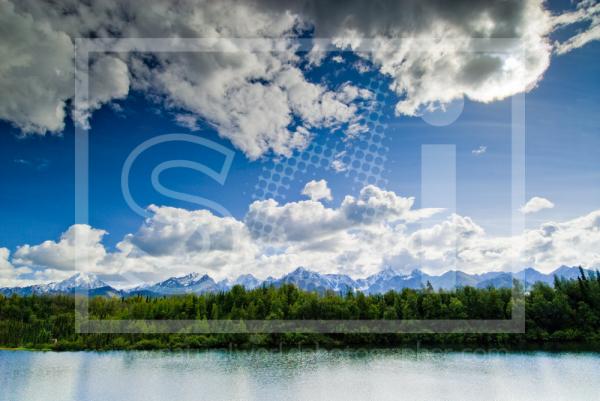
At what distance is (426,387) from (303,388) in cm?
379

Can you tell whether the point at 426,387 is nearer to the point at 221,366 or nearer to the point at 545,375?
the point at 545,375

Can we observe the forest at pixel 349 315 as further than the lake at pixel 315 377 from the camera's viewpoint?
Yes

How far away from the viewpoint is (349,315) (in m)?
31.2

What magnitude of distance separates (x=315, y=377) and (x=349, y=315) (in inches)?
614

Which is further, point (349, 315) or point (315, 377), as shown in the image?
point (349, 315)

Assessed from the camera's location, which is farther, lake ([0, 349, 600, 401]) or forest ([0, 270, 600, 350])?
forest ([0, 270, 600, 350])

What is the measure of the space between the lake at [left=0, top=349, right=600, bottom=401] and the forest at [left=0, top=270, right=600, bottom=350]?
5950 mm

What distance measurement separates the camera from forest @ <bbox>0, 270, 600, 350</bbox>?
92.5 ft

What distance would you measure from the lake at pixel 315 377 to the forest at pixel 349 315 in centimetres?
595

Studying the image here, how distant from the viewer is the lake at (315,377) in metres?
13.4

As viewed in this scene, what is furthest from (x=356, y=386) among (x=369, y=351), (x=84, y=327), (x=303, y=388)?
(x=84, y=327)

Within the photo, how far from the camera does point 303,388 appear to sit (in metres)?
14.1

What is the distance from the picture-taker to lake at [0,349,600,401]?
1341 cm

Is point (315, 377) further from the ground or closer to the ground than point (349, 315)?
further from the ground
